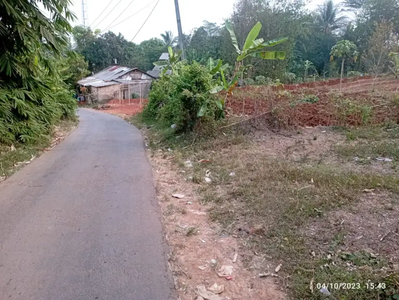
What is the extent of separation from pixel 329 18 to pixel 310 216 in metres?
40.0

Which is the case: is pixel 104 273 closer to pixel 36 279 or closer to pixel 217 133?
pixel 36 279

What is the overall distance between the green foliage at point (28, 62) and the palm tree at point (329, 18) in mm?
35906

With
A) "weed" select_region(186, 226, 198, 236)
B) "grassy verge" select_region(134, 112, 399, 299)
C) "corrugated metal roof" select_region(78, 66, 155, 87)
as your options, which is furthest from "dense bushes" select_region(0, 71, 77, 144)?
"corrugated metal roof" select_region(78, 66, 155, 87)

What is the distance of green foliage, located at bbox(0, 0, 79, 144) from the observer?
5.13 m

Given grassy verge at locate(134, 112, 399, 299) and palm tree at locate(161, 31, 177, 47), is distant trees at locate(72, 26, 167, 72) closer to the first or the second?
palm tree at locate(161, 31, 177, 47)

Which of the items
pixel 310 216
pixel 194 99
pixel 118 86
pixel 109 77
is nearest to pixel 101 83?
pixel 118 86

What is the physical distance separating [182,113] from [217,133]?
4.18 feet

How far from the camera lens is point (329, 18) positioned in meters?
35.8

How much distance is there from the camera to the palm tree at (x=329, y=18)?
35531mm

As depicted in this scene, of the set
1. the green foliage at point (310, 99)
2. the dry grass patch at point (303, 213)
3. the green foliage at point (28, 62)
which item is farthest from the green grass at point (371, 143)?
the green foliage at point (28, 62)

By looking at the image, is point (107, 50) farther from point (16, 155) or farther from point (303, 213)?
point (303, 213)

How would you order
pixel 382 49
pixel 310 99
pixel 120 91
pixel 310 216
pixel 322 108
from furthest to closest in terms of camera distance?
pixel 120 91, pixel 382 49, pixel 310 99, pixel 322 108, pixel 310 216

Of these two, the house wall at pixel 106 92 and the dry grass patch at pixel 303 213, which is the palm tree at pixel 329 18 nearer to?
the house wall at pixel 106 92

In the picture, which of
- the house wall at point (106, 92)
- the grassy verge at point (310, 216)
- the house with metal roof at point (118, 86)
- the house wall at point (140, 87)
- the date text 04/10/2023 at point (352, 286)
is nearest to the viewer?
the date text 04/10/2023 at point (352, 286)
